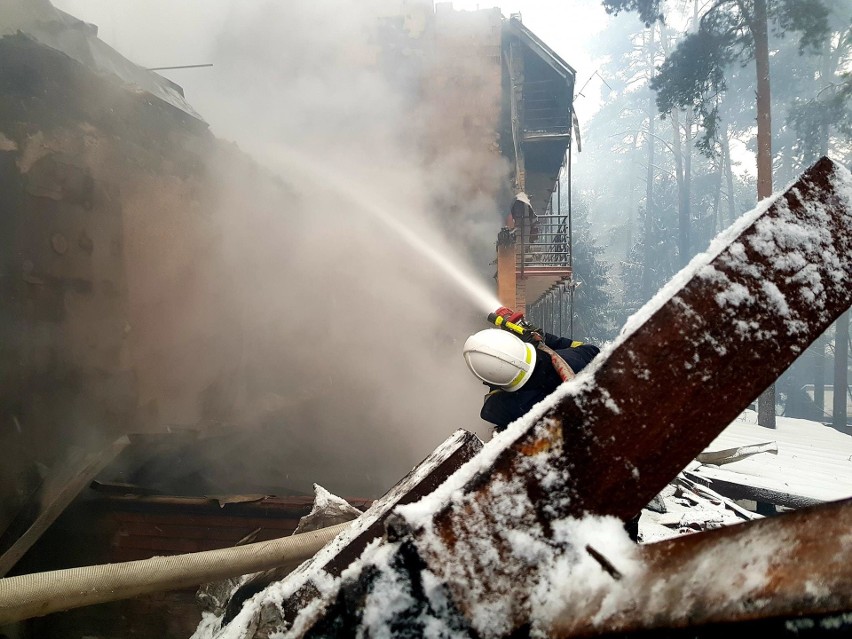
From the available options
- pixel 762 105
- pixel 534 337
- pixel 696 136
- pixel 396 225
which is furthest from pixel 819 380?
pixel 534 337

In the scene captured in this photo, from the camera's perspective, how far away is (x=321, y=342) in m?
9.90

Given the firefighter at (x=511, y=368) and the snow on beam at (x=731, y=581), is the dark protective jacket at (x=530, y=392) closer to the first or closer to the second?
the firefighter at (x=511, y=368)

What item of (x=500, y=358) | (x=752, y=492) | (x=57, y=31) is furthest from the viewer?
(x=57, y=31)

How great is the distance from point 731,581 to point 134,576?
2.31 meters

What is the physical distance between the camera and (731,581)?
1.76 feet

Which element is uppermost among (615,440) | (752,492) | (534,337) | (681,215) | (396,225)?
(681,215)

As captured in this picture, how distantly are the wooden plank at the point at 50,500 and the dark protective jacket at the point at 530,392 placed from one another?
12.6ft

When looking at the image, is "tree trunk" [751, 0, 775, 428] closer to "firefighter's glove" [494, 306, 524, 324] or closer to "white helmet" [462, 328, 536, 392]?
"firefighter's glove" [494, 306, 524, 324]

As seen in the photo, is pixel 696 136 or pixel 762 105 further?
pixel 696 136

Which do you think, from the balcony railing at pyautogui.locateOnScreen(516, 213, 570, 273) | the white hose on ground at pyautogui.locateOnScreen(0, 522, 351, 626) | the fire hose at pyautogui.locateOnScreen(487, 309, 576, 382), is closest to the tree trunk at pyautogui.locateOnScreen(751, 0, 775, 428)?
the balcony railing at pyautogui.locateOnScreen(516, 213, 570, 273)

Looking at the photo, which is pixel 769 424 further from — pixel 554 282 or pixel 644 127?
pixel 644 127

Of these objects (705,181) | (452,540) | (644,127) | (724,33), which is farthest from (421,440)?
(644,127)

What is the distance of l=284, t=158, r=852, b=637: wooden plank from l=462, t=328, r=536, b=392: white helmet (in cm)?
195

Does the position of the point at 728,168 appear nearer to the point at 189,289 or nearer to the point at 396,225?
the point at 396,225
